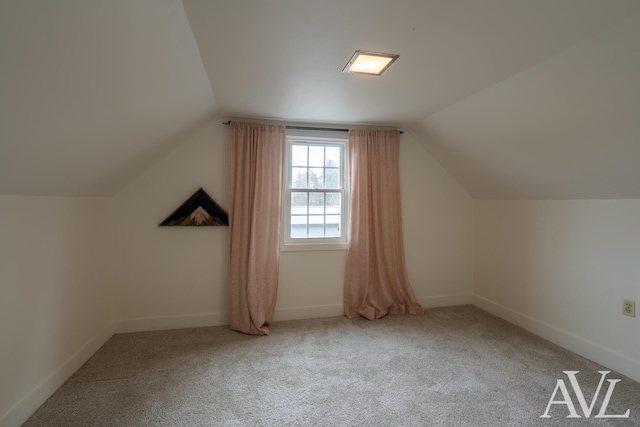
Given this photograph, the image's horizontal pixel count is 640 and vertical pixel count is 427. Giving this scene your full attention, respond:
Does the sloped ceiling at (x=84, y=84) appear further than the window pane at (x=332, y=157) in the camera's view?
No

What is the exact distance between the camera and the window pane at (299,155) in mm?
3031

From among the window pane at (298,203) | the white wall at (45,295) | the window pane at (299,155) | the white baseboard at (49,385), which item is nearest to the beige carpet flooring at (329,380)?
the white baseboard at (49,385)

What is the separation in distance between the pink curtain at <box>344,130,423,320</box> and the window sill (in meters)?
0.13

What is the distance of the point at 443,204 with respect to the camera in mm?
3314

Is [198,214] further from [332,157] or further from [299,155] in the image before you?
[332,157]

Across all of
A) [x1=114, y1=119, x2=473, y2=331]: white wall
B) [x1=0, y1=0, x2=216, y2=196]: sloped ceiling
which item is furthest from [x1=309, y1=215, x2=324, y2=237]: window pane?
[x1=0, y1=0, x2=216, y2=196]: sloped ceiling

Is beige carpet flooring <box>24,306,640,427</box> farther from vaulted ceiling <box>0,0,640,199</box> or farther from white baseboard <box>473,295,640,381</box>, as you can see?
vaulted ceiling <box>0,0,640,199</box>

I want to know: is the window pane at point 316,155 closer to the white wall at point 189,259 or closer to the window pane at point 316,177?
the window pane at point 316,177

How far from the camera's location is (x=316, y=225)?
3076 mm

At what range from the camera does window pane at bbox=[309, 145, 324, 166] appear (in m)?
3.08

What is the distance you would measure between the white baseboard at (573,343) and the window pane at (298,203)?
2450 millimetres

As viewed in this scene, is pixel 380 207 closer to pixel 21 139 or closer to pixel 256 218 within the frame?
pixel 256 218

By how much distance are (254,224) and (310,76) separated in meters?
1.45

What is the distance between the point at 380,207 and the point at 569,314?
6.27ft
